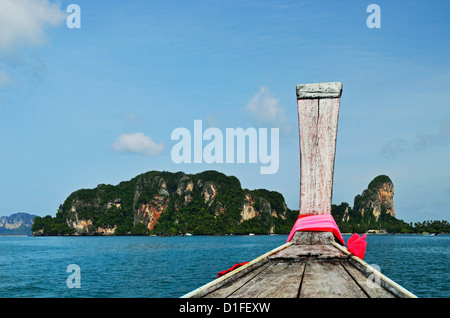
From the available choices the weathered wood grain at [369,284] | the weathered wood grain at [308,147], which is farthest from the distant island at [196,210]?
the weathered wood grain at [369,284]

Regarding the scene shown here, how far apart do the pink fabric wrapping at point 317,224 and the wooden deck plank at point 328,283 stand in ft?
1.94

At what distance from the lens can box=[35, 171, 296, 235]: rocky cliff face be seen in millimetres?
169375

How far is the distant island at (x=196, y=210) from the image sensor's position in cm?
17000

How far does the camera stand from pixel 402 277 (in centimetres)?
3375

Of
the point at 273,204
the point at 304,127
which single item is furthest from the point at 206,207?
the point at 304,127

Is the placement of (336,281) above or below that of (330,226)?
below

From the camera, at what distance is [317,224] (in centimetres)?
350

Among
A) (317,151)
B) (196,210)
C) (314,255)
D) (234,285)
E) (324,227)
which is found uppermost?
(317,151)

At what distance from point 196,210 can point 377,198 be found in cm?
7764

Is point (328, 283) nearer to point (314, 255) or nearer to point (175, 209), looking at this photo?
point (314, 255)

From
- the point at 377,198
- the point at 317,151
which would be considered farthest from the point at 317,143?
the point at 377,198
